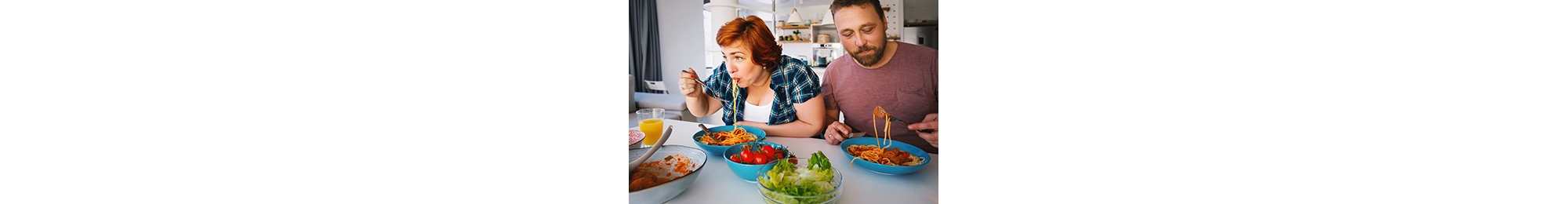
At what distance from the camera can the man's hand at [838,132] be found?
1393 mm

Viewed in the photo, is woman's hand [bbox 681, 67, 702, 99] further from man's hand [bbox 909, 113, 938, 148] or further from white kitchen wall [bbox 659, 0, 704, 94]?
man's hand [bbox 909, 113, 938, 148]

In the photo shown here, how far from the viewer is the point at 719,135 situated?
4.74 feet

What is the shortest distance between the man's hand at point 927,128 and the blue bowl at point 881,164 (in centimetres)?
5

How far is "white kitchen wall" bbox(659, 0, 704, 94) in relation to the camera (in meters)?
1.38

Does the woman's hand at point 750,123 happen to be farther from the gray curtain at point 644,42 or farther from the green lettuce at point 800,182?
the green lettuce at point 800,182

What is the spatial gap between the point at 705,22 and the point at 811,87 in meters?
0.26

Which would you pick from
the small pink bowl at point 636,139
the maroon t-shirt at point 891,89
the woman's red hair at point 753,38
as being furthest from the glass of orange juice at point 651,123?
the maroon t-shirt at point 891,89

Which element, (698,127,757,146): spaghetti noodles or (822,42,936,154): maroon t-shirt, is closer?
(822,42,936,154): maroon t-shirt

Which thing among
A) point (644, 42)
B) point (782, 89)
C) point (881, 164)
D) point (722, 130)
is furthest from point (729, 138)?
point (881, 164)

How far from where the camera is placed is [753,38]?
52.2 inches

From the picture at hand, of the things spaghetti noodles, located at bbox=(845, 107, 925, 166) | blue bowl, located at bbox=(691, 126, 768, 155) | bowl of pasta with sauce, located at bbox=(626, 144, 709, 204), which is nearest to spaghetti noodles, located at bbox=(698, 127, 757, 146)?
blue bowl, located at bbox=(691, 126, 768, 155)

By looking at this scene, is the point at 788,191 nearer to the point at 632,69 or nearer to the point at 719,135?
the point at 719,135

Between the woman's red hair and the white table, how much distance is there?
0.23 meters

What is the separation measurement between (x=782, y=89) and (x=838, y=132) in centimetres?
15
